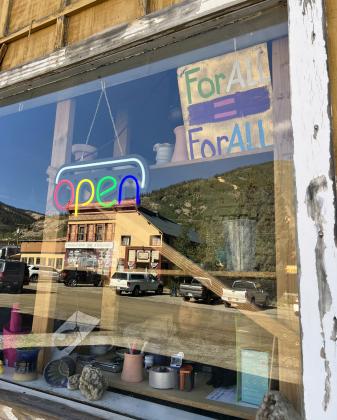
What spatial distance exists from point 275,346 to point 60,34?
4.74 ft

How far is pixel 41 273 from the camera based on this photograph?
2.22 metres

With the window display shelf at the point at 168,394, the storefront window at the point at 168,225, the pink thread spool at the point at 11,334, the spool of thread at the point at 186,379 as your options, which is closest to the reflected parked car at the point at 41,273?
the storefront window at the point at 168,225

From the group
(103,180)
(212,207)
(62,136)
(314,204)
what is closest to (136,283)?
(212,207)

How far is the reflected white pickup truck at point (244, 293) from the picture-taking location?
158cm

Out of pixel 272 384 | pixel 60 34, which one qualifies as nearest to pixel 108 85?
pixel 60 34

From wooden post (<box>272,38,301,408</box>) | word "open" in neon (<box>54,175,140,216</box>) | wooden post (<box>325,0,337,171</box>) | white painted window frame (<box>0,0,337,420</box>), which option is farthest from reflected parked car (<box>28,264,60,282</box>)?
wooden post (<box>325,0,337,171</box>)

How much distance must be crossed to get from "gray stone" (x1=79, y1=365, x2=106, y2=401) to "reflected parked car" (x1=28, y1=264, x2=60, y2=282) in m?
1.01

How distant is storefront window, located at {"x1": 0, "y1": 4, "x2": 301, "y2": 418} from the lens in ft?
3.71

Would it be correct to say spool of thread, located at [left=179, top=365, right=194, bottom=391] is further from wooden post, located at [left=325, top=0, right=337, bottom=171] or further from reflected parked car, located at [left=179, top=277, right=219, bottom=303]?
wooden post, located at [left=325, top=0, right=337, bottom=171]

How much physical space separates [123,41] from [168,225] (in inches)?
58.1

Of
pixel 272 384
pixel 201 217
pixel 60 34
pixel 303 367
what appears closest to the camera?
pixel 303 367

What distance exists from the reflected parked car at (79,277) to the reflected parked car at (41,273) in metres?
0.12

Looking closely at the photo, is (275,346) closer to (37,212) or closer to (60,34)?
(60,34)

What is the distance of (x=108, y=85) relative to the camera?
157cm
